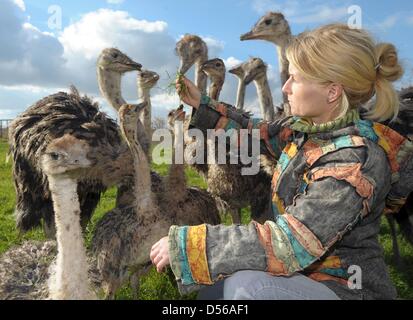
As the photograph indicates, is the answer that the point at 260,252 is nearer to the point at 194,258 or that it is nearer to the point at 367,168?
the point at 194,258

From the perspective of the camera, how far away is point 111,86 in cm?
686

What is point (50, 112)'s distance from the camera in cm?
502

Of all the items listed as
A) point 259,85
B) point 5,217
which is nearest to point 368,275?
point 259,85

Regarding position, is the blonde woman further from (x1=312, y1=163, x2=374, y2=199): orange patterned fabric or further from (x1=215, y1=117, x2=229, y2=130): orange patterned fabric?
(x1=215, y1=117, x2=229, y2=130): orange patterned fabric

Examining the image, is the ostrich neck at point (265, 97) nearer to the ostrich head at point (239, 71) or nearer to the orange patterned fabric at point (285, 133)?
the ostrich head at point (239, 71)

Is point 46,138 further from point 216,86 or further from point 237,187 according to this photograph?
point 216,86

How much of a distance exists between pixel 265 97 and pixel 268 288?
5.16m

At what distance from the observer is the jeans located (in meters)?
2.23

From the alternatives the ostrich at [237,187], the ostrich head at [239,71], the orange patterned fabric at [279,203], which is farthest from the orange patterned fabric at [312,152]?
the ostrich head at [239,71]

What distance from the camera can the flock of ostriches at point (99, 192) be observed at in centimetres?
352

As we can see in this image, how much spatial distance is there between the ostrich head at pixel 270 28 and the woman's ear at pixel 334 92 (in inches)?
191

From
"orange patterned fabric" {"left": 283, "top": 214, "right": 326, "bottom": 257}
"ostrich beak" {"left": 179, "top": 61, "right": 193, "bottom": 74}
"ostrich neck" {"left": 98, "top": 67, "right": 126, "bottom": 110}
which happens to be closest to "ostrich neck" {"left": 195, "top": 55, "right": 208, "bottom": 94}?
"ostrich beak" {"left": 179, "top": 61, "right": 193, "bottom": 74}

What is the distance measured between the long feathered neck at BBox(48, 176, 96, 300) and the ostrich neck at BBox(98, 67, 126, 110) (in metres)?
3.29

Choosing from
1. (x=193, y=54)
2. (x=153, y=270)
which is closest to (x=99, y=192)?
(x=153, y=270)
